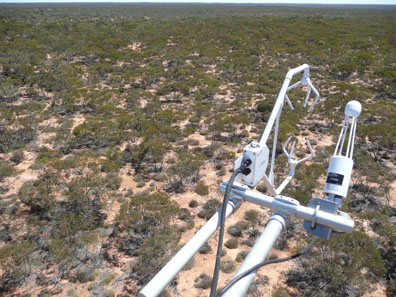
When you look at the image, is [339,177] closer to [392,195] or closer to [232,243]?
[232,243]

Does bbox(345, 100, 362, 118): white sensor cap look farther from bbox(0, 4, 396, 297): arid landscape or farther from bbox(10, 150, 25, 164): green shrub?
bbox(10, 150, 25, 164): green shrub

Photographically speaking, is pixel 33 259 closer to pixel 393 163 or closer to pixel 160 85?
pixel 393 163

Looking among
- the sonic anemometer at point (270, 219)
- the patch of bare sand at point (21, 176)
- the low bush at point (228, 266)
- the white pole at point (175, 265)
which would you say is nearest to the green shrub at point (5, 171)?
the patch of bare sand at point (21, 176)

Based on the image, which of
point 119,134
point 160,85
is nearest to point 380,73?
point 160,85

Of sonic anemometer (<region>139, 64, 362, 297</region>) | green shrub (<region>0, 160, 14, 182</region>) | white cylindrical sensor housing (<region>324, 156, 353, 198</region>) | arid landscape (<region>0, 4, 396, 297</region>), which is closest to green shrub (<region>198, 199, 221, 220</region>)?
arid landscape (<region>0, 4, 396, 297</region>)

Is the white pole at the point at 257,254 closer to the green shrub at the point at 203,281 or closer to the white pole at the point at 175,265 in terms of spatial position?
the white pole at the point at 175,265

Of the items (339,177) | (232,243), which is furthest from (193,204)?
(339,177)
